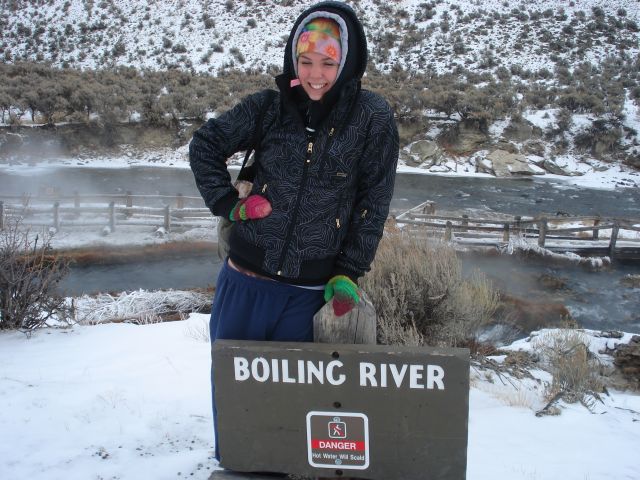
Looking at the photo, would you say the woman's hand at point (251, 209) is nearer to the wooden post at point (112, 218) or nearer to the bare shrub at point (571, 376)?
the bare shrub at point (571, 376)

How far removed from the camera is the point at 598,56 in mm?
35531

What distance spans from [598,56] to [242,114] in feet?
129

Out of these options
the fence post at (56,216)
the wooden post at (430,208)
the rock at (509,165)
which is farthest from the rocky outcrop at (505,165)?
the fence post at (56,216)

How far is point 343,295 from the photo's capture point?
1969mm

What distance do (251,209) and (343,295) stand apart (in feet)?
1.43

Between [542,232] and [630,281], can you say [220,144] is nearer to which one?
[630,281]

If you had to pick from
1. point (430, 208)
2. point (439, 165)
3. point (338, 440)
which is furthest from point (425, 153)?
point (338, 440)

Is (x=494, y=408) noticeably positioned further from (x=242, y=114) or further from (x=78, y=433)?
(x=242, y=114)

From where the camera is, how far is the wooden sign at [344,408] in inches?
72.7

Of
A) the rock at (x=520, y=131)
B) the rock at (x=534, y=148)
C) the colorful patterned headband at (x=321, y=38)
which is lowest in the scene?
the rock at (x=534, y=148)

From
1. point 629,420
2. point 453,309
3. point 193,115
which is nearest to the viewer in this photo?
point 629,420

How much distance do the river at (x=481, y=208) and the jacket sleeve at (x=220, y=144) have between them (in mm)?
5508

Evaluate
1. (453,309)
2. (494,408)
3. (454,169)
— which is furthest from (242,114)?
(454,169)

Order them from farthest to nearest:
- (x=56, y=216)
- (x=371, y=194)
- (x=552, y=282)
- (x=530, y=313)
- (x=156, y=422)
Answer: (x=56, y=216) → (x=552, y=282) → (x=530, y=313) → (x=156, y=422) → (x=371, y=194)
